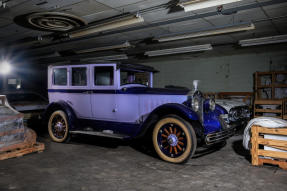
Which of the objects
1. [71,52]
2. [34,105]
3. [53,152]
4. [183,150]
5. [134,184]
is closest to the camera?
[134,184]

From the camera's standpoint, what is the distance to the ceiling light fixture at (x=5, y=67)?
1348 centimetres

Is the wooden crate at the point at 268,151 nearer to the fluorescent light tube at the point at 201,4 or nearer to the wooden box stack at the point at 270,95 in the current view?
the fluorescent light tube at the point at 201,4

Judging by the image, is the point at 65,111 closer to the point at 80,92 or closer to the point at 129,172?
the point at 80,92

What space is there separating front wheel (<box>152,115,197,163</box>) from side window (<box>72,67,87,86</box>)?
83.6 inches

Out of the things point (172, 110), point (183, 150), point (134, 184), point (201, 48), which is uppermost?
point (201, 48)

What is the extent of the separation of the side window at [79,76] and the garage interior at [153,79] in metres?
0.20

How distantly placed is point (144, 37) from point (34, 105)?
421cm

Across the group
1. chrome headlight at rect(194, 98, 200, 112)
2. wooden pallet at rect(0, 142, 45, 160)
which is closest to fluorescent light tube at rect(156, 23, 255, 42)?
chrome headlight at rect(194, 98, 200, 112)

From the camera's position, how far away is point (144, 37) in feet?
26.3

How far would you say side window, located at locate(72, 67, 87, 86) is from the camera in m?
5.17

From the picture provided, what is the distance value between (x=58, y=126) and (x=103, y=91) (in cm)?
153

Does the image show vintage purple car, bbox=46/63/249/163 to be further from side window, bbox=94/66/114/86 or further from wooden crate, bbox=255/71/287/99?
wooden crate, bbox=255/71/287/99

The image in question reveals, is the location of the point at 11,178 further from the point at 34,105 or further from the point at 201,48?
the point at 201,48

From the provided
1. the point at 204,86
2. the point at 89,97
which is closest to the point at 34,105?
the point at 89,97
